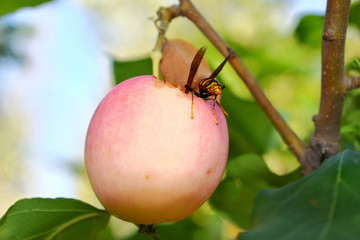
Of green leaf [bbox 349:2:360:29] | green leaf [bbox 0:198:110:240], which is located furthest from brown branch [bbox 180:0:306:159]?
green leaf [bbox 349:2:360:29]

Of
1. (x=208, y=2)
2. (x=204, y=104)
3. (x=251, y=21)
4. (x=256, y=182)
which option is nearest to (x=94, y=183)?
(x=204, y=104)

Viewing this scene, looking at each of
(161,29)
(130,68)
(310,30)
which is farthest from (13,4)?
(310,30)

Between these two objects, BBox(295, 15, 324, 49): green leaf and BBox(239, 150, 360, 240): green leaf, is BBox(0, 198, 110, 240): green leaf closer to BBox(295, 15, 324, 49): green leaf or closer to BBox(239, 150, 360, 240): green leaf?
BBox(239, 150, 360, 240): green leaf

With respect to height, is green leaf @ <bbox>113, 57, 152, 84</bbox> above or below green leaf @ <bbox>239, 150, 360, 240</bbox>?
above

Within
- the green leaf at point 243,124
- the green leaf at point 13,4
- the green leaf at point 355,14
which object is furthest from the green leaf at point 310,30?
the green leaf at point 13,4

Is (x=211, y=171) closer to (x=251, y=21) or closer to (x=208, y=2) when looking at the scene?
(x=251, y=21)

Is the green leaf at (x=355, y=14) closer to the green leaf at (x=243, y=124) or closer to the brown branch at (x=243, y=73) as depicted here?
the green leaf at (x=243, y=124)
